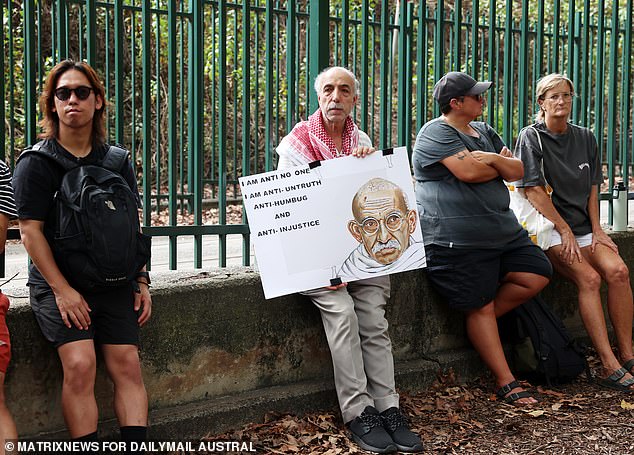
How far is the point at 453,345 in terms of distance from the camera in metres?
5.82

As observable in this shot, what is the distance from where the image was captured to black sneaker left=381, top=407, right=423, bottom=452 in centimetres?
449

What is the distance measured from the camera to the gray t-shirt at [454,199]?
207 inches

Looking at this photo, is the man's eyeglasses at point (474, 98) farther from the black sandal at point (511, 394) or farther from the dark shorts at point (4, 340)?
the dark shorts at point (4, 340)

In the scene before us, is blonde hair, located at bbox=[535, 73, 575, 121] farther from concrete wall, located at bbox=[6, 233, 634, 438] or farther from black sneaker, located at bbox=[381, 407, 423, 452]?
black sneaker, located at bbox=[381, 407, 423, 452]

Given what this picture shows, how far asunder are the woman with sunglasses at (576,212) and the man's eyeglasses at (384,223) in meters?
1.32

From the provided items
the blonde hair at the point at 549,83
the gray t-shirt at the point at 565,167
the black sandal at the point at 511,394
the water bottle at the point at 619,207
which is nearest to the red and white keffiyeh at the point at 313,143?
the gray t-shirt at the point at 565,167

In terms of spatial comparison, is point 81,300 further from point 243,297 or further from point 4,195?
point 243,297

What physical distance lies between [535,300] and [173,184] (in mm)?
2523

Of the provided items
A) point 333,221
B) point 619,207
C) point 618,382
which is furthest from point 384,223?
point 619,207

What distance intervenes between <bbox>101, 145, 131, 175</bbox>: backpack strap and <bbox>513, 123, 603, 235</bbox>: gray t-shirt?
292cm

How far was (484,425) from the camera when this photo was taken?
16.3ft

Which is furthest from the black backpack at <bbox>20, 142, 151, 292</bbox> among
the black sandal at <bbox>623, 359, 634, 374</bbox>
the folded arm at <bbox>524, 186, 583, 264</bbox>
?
the black sandal at <bbox>623, 359, 634, 374</bbox>

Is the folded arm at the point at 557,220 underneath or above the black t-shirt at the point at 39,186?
underneath

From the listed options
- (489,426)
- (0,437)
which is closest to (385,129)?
(489,426)
